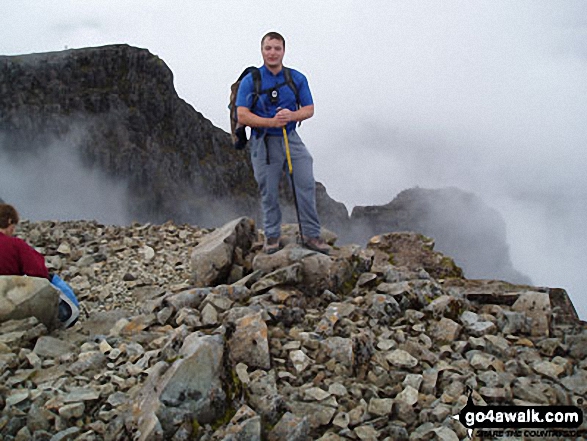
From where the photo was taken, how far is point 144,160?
123 m

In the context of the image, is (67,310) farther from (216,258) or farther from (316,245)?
(316,245)

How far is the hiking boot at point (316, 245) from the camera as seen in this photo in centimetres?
873

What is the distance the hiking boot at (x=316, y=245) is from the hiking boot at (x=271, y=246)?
593 millimetres

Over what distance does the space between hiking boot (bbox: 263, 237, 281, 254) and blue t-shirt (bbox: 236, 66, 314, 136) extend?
2.20m

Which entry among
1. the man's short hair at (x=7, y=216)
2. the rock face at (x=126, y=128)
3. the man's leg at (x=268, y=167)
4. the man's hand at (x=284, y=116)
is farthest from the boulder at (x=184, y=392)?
the rock face at (x=126, y=128)

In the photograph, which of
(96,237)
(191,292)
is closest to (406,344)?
(191,292)

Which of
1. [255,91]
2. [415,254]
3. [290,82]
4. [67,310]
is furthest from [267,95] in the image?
[415,254]

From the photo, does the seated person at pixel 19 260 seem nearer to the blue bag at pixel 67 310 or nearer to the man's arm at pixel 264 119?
the blue bag at pixel 67 310

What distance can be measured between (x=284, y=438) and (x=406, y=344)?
2481mm

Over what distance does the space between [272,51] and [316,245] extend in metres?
3.85

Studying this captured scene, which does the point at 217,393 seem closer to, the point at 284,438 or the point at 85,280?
the point at 284,438

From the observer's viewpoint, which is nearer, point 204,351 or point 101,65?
point 204,351

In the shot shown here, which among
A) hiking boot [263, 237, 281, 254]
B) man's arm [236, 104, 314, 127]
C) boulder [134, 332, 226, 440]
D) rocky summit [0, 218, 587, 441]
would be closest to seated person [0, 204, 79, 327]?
rocky summit [0, 218, 587, 441]

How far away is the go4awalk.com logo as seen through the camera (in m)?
4.59
